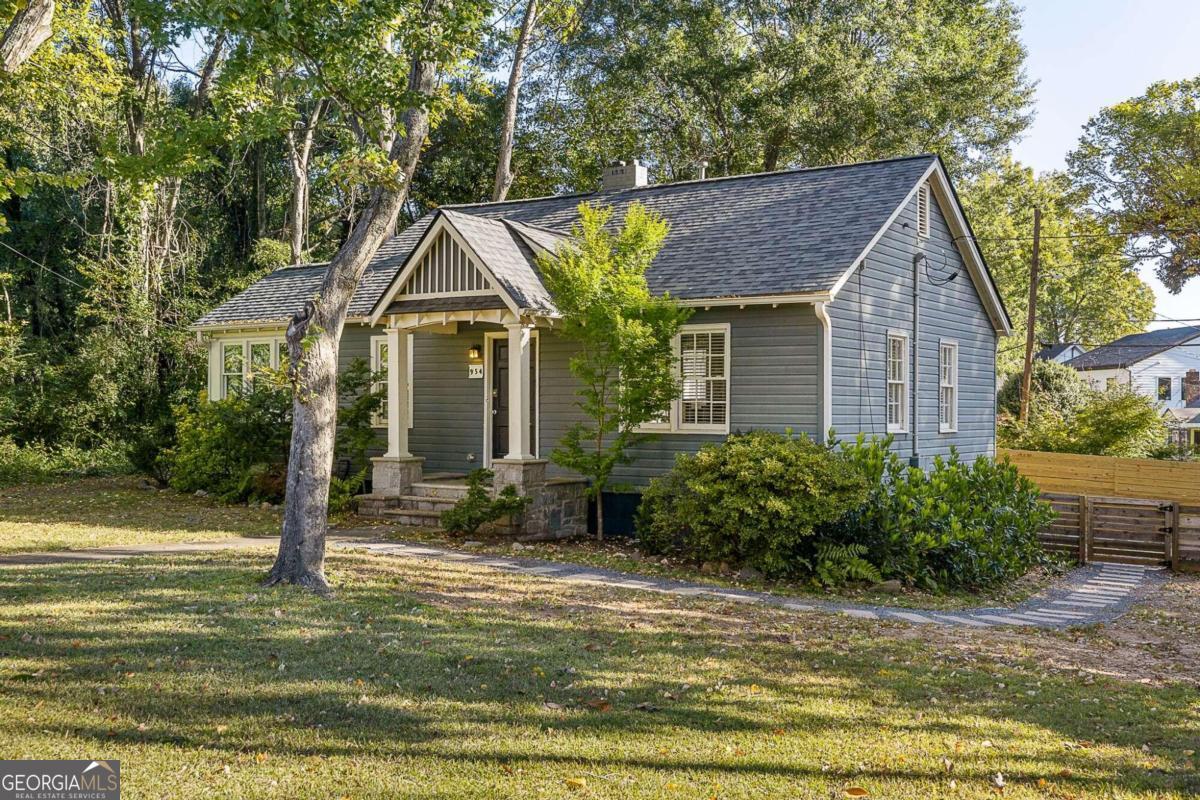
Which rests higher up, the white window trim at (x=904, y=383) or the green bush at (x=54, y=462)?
the white window trim at (x=904, y=383)

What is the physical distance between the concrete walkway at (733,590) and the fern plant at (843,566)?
85 cm

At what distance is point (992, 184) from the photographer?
32625mm

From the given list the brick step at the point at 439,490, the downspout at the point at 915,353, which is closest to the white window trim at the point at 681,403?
the brick step at the point at 439,490

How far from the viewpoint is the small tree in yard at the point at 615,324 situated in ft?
42.1

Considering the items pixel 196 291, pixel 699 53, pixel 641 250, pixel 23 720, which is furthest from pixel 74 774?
pixel 699 53

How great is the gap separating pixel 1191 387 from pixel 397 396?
48.7 meters

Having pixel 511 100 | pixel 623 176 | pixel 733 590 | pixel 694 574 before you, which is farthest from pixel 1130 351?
pixel 733 590

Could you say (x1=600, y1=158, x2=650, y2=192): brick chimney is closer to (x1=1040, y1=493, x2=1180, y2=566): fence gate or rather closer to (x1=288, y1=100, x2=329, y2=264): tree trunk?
(x1=1040, y1=493, x2=1180, y2=566): fence gate

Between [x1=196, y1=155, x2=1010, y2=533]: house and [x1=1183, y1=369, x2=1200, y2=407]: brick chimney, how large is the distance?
1512 inches

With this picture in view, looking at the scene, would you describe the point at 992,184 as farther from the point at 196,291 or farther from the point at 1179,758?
the point at 1179,758

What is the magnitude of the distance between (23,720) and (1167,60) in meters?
39.5

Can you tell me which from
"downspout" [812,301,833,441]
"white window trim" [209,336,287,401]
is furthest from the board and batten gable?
"white window trim" [209,336,287,401]

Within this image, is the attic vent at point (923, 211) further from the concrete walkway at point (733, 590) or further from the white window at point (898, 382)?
the concrete walkway at point (733, 590)

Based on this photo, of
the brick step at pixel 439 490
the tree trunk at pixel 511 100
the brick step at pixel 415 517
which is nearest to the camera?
the brick step at pixel 415 517
